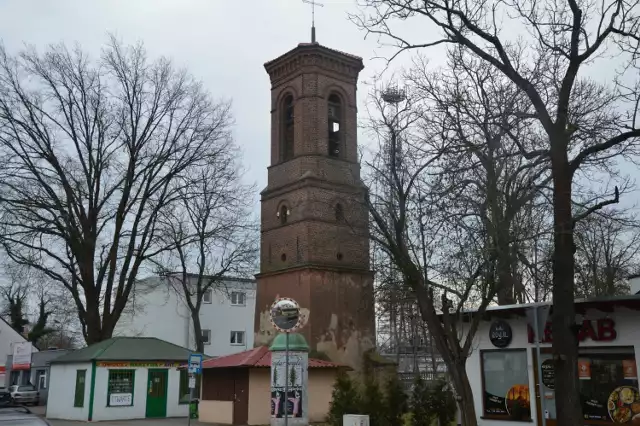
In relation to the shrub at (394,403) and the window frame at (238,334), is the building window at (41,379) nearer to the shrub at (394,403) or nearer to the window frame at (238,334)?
the window frame at (238,334)

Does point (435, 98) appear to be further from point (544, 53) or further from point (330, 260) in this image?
point (330, 260)

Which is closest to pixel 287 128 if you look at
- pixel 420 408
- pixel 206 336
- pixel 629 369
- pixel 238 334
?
pixel 420 408

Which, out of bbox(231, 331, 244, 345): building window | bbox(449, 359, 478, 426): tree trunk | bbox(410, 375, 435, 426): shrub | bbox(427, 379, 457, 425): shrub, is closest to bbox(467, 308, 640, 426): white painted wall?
bbox(427, 379, 457, 425): shrub

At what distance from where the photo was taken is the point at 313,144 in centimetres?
3238

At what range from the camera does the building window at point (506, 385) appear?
17.4 meters

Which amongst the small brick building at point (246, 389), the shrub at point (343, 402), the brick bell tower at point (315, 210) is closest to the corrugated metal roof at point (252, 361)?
the small brick building at point (246, 389)

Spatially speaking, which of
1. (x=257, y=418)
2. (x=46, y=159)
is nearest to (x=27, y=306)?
(x=46, y=159)

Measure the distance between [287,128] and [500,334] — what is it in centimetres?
1942

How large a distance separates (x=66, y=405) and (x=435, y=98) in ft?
72.7

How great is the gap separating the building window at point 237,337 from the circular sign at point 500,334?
38.8 meters

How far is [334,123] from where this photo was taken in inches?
1361

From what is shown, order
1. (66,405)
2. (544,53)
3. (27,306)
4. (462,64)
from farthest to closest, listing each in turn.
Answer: (27,306), (66,405), (462,64), (544,53)

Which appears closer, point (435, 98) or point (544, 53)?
point (544, 53)

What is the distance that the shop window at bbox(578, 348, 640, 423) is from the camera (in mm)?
15062
